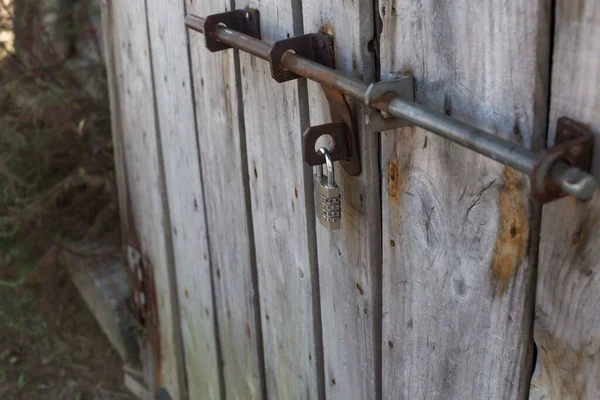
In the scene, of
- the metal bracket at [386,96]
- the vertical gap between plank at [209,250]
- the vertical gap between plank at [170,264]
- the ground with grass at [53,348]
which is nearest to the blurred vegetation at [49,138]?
the ground with grass at [53,348]

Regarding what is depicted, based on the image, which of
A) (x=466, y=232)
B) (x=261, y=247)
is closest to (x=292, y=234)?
(x=261, y=247)

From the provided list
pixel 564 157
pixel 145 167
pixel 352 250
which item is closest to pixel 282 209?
pixel 352 250

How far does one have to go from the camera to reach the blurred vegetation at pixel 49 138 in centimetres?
293

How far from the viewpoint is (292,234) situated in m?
1.49

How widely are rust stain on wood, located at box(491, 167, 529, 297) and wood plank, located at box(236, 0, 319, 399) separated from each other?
50 centimetres

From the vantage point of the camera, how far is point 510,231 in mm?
921

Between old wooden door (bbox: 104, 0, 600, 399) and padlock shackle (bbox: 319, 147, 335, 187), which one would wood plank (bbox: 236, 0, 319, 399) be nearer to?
old wooden door (bbox: 104, 0, 600, 399)

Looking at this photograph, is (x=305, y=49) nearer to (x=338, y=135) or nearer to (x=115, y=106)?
(x=338, y=135)

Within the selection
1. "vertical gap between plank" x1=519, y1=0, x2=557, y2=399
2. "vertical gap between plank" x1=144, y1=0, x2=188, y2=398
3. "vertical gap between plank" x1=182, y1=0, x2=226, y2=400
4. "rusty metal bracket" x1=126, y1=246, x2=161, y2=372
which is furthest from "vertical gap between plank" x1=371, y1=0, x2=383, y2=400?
"rusty metal bracket" x1=126, y1=246, x2=161, y2=372

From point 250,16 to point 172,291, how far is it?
120cm

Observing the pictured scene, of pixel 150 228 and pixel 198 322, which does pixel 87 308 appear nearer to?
pixel 150 228

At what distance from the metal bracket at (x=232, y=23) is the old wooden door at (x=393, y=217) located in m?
0.03

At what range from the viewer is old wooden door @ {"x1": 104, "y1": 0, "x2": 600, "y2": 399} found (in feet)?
2.79

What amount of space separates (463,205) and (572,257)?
0.61ft
